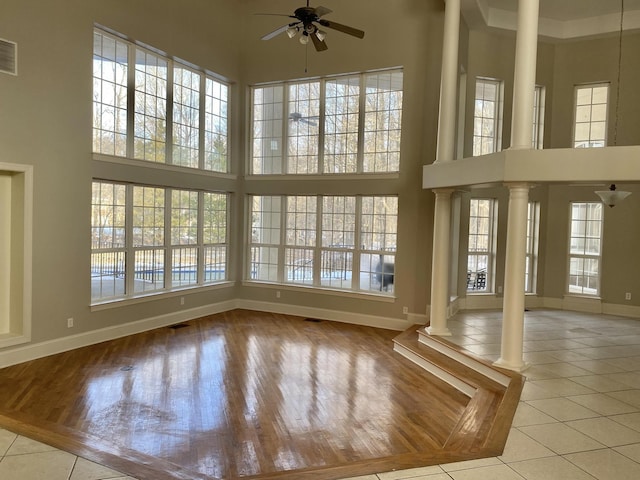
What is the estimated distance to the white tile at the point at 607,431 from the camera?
3.72m

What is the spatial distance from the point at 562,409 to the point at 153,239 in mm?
6408

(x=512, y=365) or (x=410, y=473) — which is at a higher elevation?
(x=512, y=365)

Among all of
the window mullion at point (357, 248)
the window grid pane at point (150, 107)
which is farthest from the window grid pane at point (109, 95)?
the window mullion at point (357, 248)

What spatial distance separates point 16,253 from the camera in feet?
19.4

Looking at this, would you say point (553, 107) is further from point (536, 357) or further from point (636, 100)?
point (536, 357)

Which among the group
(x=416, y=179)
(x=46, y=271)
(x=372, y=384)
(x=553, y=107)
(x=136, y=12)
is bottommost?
(x=372, y=384)

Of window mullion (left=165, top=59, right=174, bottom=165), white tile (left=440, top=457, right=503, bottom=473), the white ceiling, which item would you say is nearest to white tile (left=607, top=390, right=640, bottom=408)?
white tile (left=440, top=457, right=503, bottom=473)

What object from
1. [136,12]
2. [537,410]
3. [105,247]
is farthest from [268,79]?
[537,410]

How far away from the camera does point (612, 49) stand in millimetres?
8430

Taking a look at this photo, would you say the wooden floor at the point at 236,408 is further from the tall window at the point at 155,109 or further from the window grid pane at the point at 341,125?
the window grid pane at the point at 341,125

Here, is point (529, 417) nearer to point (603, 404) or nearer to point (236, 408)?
point (603, 404)

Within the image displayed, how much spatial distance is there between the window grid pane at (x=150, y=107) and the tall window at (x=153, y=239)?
62cm

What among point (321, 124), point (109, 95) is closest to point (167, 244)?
point (109, 95)

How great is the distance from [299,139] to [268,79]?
4.40ft
